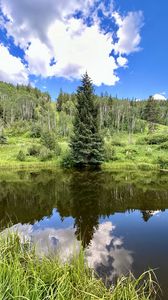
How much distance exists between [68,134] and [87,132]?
43992 mm

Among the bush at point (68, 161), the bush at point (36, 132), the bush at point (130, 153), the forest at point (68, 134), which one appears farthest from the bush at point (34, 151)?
the bush at point (36, 132)

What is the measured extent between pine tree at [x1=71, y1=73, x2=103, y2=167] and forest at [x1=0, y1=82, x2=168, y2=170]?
925 mm

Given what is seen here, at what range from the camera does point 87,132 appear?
30.7 meters

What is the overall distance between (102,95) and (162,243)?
398 ft

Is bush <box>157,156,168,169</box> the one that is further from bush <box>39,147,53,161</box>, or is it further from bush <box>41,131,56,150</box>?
bush <box>41,131,56,150</box>

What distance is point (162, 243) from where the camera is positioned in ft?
33.0

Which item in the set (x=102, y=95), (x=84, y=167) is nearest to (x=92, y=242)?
(x=84, y=167)

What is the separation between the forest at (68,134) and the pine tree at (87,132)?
0.93 metres

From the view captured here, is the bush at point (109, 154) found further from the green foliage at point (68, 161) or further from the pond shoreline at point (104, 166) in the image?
the green foliage at point (68, 161)

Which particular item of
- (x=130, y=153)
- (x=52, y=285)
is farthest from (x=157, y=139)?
(x=52, y=285)

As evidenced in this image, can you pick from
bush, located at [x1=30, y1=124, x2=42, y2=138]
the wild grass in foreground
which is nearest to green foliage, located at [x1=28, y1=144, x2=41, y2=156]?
the wild grass in foreground

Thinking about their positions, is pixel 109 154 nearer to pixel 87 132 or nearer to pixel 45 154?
pixel 87 132

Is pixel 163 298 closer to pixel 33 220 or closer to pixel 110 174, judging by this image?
pixel 33 220

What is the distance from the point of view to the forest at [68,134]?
33219 mm
